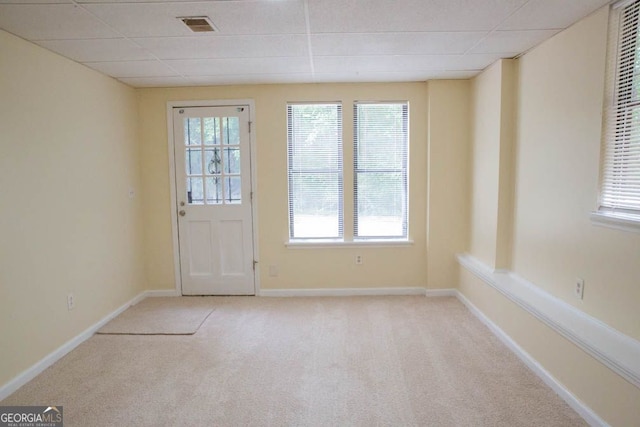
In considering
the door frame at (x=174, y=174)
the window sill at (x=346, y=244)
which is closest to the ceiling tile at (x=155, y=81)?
the door frame at (x=174, y=174)

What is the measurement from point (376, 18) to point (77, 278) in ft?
9.69

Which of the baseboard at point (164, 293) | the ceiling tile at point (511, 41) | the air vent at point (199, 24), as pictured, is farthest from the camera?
the baseboard at point (164, 293)

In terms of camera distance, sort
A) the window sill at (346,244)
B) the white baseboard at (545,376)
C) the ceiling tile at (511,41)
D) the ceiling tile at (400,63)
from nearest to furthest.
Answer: the white baseboard at (545,376) < the ceiling tile at (511,41) < the ceiling tile at (400,63) < the window sill at (346,244)

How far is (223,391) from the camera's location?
2.43m

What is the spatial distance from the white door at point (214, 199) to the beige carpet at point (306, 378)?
758 millimetres

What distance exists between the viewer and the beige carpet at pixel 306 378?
2174mm

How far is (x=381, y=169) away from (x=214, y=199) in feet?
6.02

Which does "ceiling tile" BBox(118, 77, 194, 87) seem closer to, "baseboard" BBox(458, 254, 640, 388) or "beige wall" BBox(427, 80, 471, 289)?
"beige wall" BBox(427, 80, 471, 289)

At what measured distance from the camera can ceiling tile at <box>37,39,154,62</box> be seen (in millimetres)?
2670

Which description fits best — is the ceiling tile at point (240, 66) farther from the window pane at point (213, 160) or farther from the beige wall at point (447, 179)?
the beige wall at point (447, 179)

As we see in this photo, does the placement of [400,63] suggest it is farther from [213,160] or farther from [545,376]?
[545,376]

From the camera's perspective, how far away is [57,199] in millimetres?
2889

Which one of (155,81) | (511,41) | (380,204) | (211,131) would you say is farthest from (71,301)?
(511,41)

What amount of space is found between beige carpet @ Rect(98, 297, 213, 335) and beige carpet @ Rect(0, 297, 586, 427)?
0.12m
